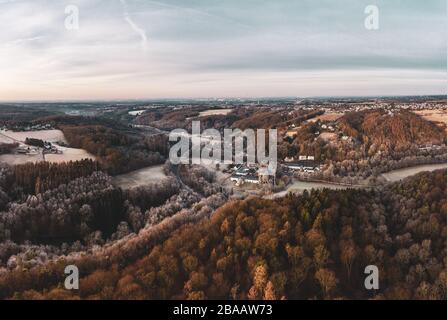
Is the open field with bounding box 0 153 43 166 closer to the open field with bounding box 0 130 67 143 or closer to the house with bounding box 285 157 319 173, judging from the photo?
the open field with bounding box 0 130 67 143

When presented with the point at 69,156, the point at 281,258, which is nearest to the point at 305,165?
the point at 281,258

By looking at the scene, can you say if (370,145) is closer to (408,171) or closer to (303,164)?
(408,171)

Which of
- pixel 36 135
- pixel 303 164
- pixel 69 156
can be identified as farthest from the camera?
pixel 36 135

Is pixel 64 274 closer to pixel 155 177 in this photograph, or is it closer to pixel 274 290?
pixel 274 290

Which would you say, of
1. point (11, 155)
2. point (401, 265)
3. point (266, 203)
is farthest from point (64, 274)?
point (11, 155)

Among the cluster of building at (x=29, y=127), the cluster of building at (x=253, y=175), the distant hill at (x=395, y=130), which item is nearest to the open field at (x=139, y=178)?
the cluster of building at (x=253, y=175)

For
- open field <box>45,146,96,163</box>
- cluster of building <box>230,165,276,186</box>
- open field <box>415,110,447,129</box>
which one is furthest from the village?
open field <box>415,110,447,129</box>
